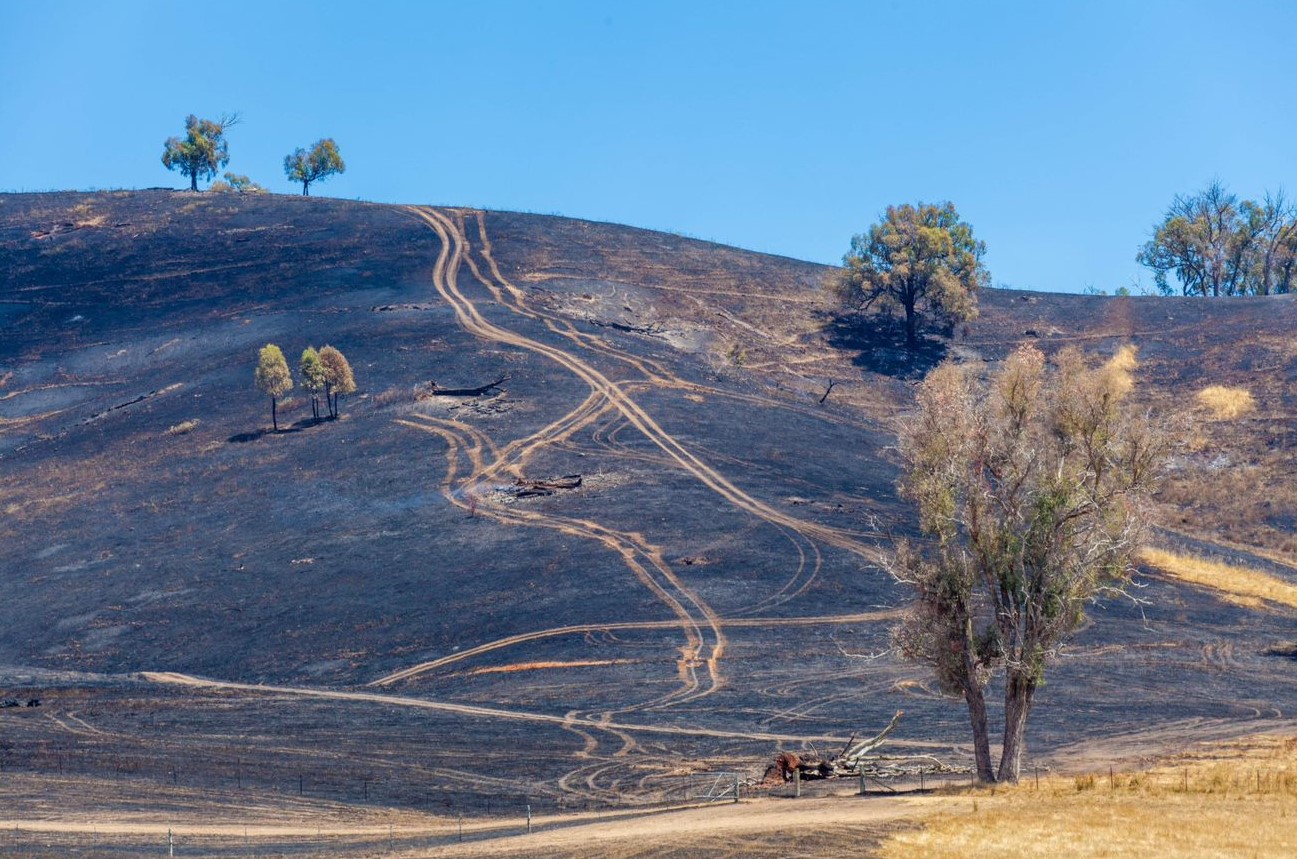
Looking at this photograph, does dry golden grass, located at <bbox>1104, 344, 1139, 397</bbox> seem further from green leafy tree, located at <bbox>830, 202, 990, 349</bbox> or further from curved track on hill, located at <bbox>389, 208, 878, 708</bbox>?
curved track on hill, located at <bbox>389, 208, 878, 708</bbox>

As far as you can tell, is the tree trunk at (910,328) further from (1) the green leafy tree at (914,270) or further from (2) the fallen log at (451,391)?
(2) the fallen log at (451,391)

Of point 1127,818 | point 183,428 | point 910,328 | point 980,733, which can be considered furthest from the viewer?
point 910,328

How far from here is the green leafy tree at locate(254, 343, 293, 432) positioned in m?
79.6

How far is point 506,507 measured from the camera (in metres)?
66.8

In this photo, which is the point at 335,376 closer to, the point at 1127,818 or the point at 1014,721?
the point at 1014,721

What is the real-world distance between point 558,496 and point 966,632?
120ft

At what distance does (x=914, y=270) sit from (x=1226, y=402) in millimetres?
25460

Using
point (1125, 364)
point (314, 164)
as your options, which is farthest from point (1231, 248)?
point (314, 164)

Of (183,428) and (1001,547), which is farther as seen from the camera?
(183,428)

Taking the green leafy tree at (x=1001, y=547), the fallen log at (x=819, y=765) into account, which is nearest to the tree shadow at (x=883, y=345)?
the fallen log at (x=819, y=765)

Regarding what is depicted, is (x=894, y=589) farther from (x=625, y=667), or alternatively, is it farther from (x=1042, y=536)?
(x=1042, y=536)

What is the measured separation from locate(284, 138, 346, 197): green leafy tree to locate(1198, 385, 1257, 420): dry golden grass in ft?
339

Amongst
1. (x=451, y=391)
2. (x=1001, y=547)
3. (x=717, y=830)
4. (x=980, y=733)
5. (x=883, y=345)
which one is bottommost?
(x=717, y=830)

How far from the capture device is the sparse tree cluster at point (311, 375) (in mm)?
79188
